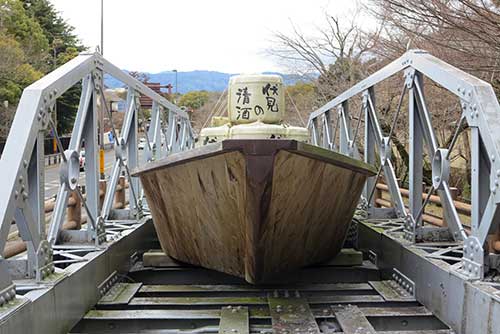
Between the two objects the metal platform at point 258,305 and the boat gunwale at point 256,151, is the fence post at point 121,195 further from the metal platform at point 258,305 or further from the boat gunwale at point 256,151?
the boat gunwale at point 256,151

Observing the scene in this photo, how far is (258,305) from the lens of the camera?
5.60 m

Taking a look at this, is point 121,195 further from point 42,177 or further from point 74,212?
point 42,177

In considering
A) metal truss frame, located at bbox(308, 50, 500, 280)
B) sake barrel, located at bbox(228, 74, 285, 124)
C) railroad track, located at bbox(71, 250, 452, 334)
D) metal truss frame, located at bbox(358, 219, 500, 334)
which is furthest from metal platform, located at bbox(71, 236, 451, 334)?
sake barrel, located at bbox(228, 74, 285, 124)

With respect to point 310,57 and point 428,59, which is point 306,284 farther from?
point 310,57

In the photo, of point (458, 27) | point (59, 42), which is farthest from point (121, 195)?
point (59, 42)

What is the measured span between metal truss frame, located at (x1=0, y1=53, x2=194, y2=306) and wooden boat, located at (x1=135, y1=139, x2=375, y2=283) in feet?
2.12

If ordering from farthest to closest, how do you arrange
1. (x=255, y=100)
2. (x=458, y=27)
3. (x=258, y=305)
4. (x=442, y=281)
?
(x=458, y=27) < (x=255, y=100) < (x=258, y=305) < (x=442, y=281)

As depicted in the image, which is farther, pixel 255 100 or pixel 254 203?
pixel 255 100

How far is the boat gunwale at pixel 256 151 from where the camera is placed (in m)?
4.68

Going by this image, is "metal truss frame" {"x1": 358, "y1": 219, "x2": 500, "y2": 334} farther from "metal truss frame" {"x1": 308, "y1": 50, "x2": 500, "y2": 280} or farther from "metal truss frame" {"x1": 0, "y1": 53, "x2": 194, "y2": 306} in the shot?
"metal truss frame" {"x1": 0, "y1": 53, "x2": 194, "y2": 306}

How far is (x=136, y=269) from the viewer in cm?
693

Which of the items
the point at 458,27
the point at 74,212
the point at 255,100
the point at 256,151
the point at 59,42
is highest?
the point at 59,42

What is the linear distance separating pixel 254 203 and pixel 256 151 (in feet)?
1.60

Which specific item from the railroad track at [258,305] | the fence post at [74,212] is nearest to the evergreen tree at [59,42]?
the fence post at [74,212]
